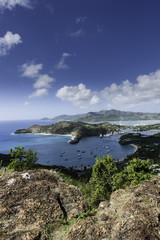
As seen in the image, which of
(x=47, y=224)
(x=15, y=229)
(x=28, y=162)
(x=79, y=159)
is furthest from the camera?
(x=79, y=159)

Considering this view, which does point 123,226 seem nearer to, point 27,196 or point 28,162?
point 27,196

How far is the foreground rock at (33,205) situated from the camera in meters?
6.39

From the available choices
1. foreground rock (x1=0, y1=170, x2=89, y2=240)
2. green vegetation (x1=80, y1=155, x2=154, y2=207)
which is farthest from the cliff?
green vegetation (x1=80, y1=155, x2=154, y2=207)

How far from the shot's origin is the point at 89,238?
5.39m

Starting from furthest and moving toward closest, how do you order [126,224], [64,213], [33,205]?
1. [33,205]
2. [64,213]
3. [126,224]

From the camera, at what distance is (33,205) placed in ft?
26.3

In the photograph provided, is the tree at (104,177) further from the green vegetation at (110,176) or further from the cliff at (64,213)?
the cliff at (64,213)

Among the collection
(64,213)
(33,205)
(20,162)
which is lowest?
(20,162)

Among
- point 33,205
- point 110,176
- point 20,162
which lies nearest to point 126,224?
point 33,205

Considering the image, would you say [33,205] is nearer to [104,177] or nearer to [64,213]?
[64,213]

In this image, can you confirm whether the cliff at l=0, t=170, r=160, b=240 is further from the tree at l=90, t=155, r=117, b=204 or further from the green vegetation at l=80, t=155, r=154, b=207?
the tree at l=90, t=155, r=117, b=204

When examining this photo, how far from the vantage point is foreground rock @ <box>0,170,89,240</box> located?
6387 mm

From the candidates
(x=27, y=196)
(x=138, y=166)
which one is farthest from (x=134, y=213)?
(x=138, y=166)

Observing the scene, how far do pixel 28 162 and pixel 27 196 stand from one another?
19576 millimetres
